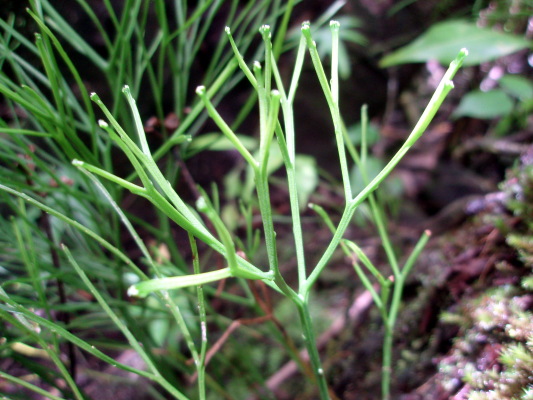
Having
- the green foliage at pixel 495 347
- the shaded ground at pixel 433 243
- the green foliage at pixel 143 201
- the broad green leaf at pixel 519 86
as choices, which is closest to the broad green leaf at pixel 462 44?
the broad green leaf at pixel 519 86

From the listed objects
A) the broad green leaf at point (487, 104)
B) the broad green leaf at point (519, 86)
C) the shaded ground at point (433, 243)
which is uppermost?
the broad green leaf at point (519, 86)

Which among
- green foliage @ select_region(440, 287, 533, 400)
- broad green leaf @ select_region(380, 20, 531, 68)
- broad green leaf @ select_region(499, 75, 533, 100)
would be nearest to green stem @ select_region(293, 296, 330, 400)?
green foliage @ select_region(440, 287, 533, 400)

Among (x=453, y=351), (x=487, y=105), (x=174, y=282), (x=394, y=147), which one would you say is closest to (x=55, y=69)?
(x=174, y=282)

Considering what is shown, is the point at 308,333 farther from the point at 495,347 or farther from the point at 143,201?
the point at 143,201

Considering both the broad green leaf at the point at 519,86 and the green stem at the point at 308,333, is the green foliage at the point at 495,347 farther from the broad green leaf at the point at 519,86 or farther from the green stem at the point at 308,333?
the broad green leaf at the point at 519,86

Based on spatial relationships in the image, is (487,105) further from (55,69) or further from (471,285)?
(55,69)

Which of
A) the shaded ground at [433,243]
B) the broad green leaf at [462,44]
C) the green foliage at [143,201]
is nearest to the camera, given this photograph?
the green foliage at [143,201]
